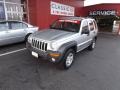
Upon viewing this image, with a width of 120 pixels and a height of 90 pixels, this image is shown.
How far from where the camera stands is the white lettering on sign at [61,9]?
37.6ft

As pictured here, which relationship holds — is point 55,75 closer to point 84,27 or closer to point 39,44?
point 39,44

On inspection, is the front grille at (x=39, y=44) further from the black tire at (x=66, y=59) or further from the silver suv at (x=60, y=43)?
the black tire at (x=66, y=59)

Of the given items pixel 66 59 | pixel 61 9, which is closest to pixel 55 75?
pixel 66 59

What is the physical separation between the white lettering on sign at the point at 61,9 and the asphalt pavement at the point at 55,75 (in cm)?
729

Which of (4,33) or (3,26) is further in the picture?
(3,26)

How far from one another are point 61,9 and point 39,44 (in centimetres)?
958

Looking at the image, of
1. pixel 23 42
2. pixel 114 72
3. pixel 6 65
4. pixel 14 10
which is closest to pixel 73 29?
pixel 114 72

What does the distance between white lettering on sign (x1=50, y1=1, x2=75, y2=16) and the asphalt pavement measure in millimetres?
7294

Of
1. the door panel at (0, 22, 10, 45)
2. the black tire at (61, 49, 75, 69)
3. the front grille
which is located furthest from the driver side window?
the door panel at (0, 22, 10, 45)

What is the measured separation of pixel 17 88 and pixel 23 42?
4.90 meters

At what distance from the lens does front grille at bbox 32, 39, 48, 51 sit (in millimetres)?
3921

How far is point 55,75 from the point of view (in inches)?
153

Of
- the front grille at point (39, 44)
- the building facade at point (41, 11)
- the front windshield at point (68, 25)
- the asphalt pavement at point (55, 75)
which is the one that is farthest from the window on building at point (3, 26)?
the building facade at point (41, 11)

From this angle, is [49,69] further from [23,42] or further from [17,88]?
[23,42]
